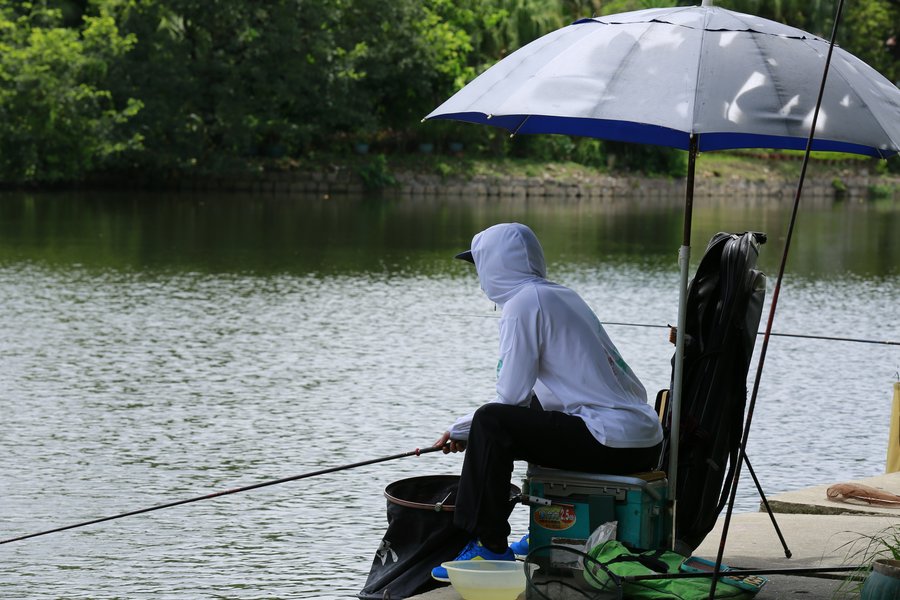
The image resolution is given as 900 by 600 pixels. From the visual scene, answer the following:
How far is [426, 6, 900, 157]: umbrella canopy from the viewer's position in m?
4.14

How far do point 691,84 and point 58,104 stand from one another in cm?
2927

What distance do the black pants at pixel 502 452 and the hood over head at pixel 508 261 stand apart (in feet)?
1.30

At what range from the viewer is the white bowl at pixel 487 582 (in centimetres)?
399

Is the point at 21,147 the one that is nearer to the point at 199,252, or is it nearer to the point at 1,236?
the point at 1,236

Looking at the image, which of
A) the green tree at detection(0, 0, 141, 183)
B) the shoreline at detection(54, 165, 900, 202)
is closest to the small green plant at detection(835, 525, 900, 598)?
the green tree at detection(0, 0, 141, 183)

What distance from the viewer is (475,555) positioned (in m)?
4.14

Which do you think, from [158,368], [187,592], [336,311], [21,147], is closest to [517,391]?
[187,592]

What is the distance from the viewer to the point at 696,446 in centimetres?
443

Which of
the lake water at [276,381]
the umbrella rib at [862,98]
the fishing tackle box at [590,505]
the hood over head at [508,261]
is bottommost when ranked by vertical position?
the lake water at [276,381]

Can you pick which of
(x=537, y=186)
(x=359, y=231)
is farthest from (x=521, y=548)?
(x=537, y=186)

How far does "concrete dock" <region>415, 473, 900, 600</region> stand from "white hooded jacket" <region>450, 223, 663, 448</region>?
62cm

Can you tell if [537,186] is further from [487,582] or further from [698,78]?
[487,582]

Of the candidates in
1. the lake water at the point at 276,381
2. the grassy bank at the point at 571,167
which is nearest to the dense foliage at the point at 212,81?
the grassy bank at the point at 571,167

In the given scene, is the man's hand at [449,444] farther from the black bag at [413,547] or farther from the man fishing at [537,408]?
the black bag at [413,547]
